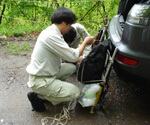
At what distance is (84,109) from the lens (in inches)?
95.0

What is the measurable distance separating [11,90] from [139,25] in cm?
223

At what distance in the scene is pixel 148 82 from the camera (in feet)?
6.40

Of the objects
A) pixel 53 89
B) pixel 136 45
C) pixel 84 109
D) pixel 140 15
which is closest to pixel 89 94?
pixel 84 109

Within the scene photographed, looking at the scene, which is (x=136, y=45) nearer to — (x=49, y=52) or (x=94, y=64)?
(x=94, y=64)

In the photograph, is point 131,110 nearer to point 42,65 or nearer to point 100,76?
point 100,76

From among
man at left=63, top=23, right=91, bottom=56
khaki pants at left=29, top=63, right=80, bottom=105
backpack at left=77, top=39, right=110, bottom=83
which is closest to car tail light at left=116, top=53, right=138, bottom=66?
backpack at left=77, top=39, right=110, bottom=83

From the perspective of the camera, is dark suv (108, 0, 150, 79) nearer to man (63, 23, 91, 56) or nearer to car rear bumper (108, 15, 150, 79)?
car rear bumper (108, 15, 150, 79)

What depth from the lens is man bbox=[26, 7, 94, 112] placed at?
2039mm

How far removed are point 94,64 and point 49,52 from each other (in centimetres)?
58

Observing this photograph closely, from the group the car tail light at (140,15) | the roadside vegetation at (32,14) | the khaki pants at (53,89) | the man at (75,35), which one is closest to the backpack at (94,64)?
the khaki pants at (53,89)

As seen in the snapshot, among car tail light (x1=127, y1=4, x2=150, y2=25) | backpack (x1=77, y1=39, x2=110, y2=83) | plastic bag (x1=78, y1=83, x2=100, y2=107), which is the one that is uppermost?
car tail light (x1=127, y1=4, x2=150, y2=25)

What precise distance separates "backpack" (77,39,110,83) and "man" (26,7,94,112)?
162mm

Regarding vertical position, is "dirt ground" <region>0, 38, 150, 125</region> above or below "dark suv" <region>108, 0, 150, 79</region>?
below

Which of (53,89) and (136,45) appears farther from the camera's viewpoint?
(53,89)
